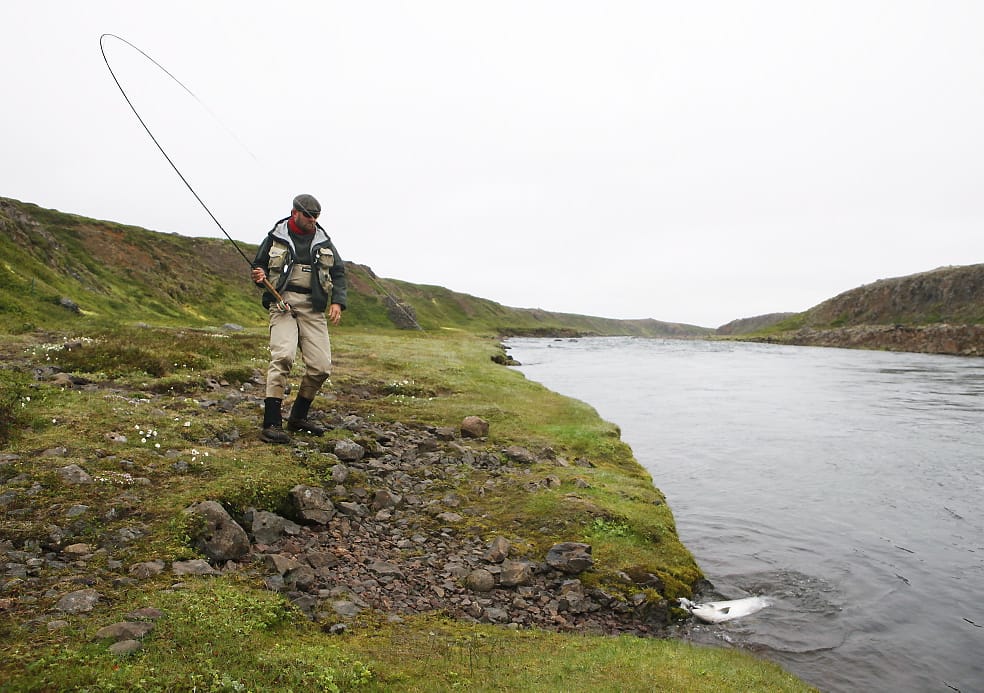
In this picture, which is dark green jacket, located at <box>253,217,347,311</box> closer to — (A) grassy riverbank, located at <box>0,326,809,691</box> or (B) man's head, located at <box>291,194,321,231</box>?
(B) man's head, located at <box>291,194,321,231</box>

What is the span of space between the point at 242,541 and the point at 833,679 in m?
7.27

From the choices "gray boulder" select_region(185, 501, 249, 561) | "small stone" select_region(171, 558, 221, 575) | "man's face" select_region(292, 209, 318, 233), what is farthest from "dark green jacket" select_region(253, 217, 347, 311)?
"small stone" select_region(171, 558, 221, 575)

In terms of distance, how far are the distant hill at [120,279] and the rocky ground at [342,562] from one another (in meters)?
22.1

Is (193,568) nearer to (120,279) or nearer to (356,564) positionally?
(356,564)

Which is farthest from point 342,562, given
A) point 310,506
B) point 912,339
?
point 912,339

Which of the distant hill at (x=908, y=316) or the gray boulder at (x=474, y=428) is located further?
the distant hill at (x=908, y=316)

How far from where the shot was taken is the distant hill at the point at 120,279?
33938 millimetres

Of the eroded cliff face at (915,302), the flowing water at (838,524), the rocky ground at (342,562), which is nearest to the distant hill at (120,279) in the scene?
the rocky ground at (342,562)

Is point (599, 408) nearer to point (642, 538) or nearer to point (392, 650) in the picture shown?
point (642, 538)

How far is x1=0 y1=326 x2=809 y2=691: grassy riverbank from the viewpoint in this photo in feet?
15.6

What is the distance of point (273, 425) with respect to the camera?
35.1ft

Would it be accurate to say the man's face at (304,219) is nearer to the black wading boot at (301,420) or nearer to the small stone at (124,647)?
the black wading boot at (301,420)

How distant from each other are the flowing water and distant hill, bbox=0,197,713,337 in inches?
1052

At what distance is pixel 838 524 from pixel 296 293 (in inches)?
491
